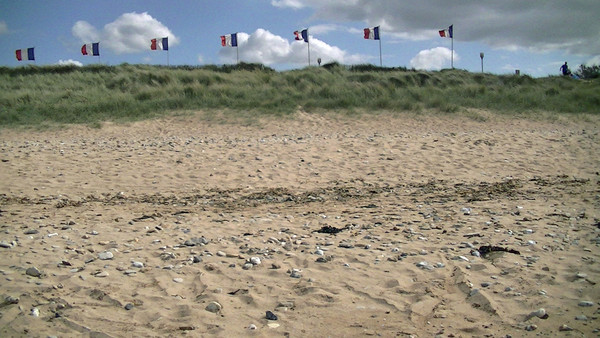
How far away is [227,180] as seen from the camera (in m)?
7.27

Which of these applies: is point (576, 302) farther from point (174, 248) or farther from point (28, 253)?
point (28, 253)

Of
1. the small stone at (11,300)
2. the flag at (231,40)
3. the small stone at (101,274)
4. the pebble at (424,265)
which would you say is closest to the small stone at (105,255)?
the small stone at (101,274)

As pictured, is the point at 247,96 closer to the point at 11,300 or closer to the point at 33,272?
the point at 33,272

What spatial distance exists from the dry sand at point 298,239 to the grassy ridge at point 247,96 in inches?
157

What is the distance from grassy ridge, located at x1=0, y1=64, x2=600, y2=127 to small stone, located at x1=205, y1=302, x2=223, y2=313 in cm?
1026

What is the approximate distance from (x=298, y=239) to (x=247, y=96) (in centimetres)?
1066

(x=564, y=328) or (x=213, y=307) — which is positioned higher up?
(x=213, y=307)

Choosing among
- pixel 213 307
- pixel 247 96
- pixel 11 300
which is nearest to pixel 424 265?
pixel 213 307

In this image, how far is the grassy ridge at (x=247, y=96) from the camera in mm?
13430

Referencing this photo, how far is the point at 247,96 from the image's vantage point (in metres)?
14.8

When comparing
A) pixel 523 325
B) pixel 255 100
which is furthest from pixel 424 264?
pixel 255 100

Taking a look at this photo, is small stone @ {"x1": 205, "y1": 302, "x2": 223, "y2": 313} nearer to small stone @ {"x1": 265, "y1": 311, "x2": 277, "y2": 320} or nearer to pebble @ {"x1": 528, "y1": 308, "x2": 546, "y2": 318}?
small stone @ {"x1": 265, "y1": 311, "x2": 277, "y2": 320}

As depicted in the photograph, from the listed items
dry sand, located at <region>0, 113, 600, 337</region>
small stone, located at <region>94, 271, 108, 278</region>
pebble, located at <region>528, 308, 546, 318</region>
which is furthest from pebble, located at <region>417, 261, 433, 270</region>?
small stone, located at <region>94, 271, 108, 278</region>

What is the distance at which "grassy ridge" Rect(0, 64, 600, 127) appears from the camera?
44.1ft
